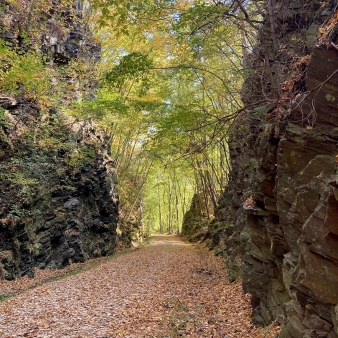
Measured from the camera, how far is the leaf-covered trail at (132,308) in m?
5.70

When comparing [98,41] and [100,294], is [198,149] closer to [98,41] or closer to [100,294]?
[100,294]

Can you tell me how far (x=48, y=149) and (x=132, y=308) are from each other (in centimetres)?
913

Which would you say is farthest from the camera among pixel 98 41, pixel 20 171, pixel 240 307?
pixel 98 41

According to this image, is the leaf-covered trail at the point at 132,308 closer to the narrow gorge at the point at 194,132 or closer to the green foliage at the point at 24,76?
the narrow gorge at the point at 194,132

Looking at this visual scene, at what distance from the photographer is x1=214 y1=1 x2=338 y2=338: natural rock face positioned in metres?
3.33

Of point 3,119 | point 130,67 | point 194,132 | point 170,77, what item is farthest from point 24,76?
point 194,132

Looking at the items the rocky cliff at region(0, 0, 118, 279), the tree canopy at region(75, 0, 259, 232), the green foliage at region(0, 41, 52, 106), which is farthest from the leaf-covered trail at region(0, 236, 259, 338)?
the green foliage at region(0, 41, 52, 106)

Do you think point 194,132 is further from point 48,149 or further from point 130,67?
point 48,149

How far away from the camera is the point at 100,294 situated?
27.9ft

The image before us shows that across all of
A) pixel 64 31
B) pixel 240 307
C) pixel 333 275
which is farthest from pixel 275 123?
pixel 64 31

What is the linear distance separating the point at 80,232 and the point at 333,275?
44.9ft

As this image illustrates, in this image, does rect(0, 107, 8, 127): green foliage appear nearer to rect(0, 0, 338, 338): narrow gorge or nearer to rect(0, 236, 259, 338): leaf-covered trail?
rect(0, 0, 338, 338): narrow gorge

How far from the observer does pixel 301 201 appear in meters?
4.01

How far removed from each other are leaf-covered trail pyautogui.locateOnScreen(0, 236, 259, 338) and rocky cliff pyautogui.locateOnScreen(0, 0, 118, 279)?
2815mm
